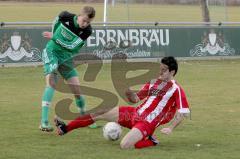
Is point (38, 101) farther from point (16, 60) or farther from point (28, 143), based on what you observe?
point (16, 60)

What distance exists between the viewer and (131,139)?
341 inches

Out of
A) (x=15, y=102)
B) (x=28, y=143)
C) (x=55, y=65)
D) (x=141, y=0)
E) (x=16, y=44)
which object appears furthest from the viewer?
(x=141, y=0)

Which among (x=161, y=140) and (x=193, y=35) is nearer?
(x=161, y=140)

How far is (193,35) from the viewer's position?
948 inches

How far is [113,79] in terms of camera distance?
18.1m

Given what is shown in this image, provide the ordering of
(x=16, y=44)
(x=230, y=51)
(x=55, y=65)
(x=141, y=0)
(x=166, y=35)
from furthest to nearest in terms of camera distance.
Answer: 1. (x=141, y=0)
2. (x=230, y=51)
3. (x=166, y=35)
4. (x=16, y=44)
5. (x=55, y=65)

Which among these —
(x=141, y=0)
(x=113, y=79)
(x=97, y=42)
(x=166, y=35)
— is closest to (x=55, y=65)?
(x=113, y=79)

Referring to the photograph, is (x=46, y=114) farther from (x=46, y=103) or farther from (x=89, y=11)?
(x=89, y=11)

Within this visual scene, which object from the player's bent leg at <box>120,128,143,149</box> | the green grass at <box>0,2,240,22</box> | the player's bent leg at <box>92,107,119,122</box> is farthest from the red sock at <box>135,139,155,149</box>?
the green grass at <box>0,2,240,22</box>

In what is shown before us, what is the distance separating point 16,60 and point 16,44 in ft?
1.68

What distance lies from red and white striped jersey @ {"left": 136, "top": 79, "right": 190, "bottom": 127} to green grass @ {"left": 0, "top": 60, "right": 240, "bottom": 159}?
414mm

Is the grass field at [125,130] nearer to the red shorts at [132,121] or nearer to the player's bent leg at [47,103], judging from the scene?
the player's bent leg at [47,103]

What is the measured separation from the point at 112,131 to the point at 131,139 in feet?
1.54

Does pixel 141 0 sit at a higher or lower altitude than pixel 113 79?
higher
